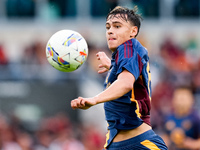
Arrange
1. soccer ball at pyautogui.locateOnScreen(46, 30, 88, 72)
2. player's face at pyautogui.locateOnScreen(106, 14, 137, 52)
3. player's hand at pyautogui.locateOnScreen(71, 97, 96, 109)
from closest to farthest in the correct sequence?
1. player's hand at pyautogui.locateOnScreen(71, 97, 96, 109)
2. player's face at pyautogui.locateOnScreen(106, 14, 137, 52)
3. soccer ball at pyautogui.locateOnScreen(46, 30, 88, 72)

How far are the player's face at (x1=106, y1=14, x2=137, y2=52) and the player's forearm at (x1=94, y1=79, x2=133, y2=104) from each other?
650 millimetres

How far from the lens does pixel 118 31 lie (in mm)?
5023

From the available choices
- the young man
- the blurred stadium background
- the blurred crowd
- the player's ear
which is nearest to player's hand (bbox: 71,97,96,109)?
the young man

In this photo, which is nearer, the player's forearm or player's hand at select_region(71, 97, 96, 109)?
player's hand at select_region(71, 97, 96, 109)

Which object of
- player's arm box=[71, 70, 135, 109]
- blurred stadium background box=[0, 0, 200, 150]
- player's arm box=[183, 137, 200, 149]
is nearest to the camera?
player's arm box=[71, 70, 135, 109]

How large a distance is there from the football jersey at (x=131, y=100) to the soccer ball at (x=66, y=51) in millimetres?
544

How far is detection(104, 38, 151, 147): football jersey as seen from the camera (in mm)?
4828

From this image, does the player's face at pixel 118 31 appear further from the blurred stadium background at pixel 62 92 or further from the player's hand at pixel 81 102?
the blurred stadium background at pixel 62 92

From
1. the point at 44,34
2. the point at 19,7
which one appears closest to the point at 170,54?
the point at 44,34

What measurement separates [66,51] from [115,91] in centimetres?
111

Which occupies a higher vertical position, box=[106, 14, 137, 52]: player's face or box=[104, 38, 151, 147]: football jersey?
box=[106, 14, 137, 52]: player's face

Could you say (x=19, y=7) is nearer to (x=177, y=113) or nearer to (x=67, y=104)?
(x=67, y=104)

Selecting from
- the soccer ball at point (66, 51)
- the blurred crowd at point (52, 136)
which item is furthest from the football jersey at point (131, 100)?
the blurred crowd at point (52, 136)

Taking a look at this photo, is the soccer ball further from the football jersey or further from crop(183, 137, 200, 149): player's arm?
crop(183, 137, 200, 149): player's arm
